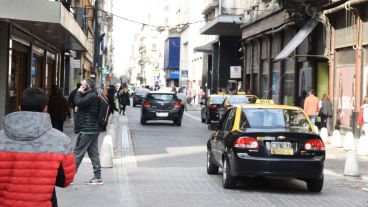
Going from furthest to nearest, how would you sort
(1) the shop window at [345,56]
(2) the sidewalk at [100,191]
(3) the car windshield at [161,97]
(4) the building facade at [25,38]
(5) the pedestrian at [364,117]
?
(3) the car windshield at [161,97] → (1) the shop window at [345,56] → (5) the pedestrian at [364,117] → (4) the building facade at [25,38] → (2) the sidewalk at [100,191]

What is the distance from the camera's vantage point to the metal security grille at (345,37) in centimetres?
2311

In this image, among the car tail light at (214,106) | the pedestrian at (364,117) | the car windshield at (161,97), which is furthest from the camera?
the car windshield at (161,97)

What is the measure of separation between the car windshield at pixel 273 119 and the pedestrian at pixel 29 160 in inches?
258

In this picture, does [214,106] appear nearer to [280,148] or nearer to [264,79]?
[264,79]

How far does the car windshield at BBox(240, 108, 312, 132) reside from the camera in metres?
10.6

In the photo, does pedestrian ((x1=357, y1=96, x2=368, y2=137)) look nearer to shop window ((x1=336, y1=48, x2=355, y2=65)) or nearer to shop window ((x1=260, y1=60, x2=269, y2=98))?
shop window ((x1=336, y1=48, x2=355, y2=65))

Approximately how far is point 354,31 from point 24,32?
445 inches

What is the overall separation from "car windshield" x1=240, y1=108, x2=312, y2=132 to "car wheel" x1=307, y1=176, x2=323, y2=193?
854 millimetres

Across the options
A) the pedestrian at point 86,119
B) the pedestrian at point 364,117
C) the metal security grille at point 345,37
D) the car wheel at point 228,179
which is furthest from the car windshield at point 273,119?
the metal security grille at point 345,37

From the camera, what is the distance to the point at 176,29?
9906 centimetres

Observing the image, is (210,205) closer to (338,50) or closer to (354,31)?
(354,31)

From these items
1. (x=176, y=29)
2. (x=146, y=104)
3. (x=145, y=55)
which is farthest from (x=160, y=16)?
(x=146, y=104)

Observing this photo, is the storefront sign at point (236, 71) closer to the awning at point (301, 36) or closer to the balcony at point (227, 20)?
the balcony at point (227, 20)

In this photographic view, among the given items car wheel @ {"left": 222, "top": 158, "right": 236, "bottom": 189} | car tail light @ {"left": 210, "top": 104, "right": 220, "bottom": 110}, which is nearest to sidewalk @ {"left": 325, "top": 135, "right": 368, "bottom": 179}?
car wheel @ {"left": 222, "top": 158, "right": 236, "bottom": 189}
